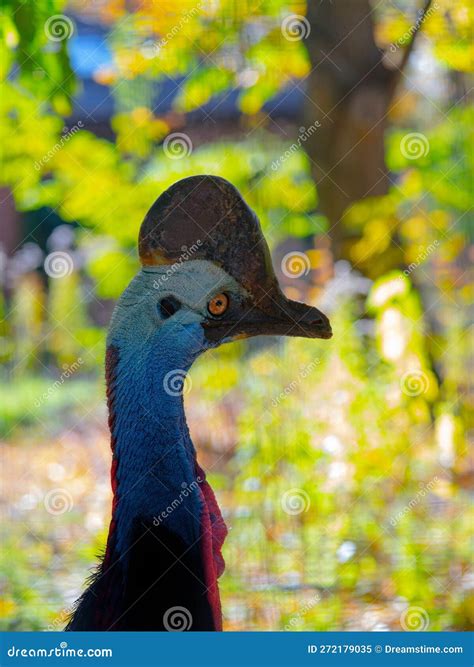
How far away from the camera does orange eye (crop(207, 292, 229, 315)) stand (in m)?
1.72

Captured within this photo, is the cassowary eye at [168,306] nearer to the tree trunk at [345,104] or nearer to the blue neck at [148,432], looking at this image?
the blue neck at [148,432]

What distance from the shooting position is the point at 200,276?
5.60 feet

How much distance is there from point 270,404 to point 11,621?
774mm

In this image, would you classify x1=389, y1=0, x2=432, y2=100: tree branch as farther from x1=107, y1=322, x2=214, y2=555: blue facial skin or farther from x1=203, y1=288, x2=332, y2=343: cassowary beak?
→ x1=107, y1=322, x2=214, y2=555: blue facial skin

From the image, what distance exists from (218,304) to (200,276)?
6 centimetres

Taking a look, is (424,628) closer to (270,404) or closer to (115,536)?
(270,404)

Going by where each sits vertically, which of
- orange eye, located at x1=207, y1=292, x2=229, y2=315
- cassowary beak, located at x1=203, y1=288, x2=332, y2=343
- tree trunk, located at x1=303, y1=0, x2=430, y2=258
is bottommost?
cassowary beak, located at x1=203, y1=288, x2=332, y2=343

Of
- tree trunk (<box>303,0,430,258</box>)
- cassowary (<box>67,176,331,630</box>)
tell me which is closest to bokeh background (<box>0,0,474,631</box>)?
tree trunk (<box>303,0,430,258</box>)

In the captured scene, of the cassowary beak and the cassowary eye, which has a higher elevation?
the cassowary eye

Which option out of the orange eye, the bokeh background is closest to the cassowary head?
the orange eye

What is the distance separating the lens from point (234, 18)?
2.34 metres

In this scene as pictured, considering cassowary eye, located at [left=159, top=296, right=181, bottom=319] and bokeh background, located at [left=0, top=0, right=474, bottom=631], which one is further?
bokeh background, located at [left=0, top=0, right=474, bottom=631]
